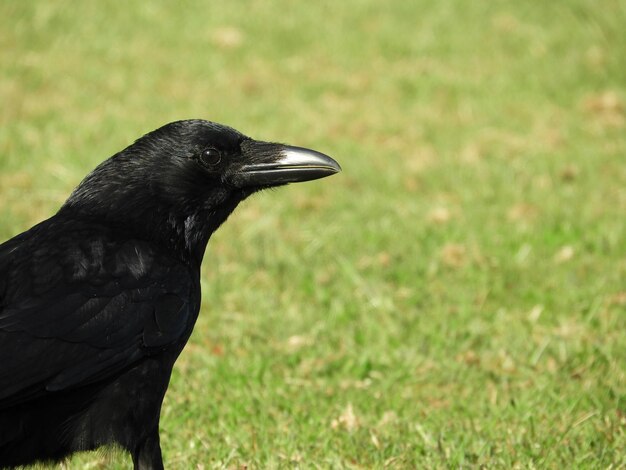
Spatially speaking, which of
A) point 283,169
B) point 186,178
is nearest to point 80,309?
point 186,178

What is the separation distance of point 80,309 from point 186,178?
0.69 meters

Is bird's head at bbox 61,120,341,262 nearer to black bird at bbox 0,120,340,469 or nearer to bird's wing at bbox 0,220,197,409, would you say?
black bird at bbox 0,120,340,469

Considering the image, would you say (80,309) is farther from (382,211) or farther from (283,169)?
(382,211)

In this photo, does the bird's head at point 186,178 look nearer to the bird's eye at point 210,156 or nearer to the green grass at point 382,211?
the bird's eye at point 210,156

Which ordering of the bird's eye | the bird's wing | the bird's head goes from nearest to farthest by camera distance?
1. the bird's wing
2. the bird's head
3. the bird's eye

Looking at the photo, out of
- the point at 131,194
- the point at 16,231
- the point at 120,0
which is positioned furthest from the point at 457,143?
the point at 131,194

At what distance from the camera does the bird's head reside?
3738 mm

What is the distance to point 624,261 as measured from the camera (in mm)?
→ 6246

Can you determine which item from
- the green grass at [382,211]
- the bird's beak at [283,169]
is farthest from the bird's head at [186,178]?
the green grass at [382,211]

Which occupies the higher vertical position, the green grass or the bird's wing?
the bird's wing

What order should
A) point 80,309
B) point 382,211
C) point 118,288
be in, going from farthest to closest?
1. point 382,211
2. point 118,288
3. point 80,309

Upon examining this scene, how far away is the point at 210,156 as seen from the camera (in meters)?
3.92

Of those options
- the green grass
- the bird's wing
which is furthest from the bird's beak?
the green grass

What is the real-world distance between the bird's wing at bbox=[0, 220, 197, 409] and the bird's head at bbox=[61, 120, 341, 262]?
0.16 metres
